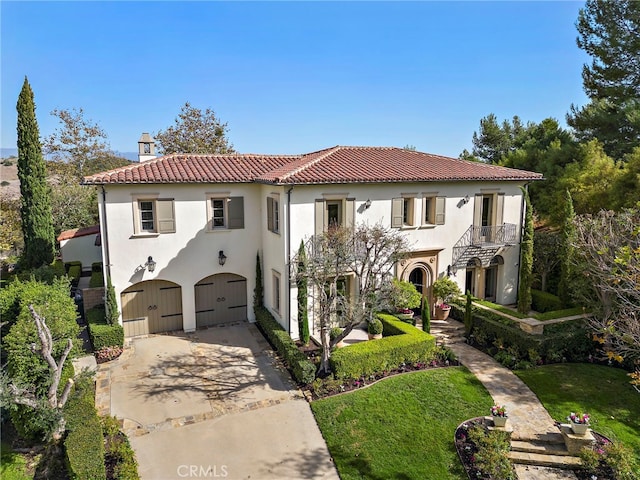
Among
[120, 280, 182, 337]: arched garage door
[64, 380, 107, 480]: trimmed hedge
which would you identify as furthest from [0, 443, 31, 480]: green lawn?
[120, 280, 182, 337]: arched garage door

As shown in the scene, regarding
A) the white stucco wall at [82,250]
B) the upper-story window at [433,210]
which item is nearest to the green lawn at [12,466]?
the upper-story window at [433,210]

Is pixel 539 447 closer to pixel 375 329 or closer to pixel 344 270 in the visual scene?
pixel 375 329

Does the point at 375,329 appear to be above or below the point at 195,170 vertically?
below

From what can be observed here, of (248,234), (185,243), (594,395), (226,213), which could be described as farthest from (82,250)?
(594,395)

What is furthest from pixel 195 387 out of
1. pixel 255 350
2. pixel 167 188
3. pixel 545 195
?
pixel 545 195

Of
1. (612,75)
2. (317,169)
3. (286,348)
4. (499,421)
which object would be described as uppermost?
(612,75)

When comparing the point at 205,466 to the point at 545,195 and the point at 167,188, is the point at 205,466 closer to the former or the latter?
the point at 167,188

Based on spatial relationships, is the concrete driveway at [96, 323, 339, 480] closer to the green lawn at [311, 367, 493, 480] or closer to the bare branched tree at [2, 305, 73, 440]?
the green lawn at [311, 367, 493, 480]
